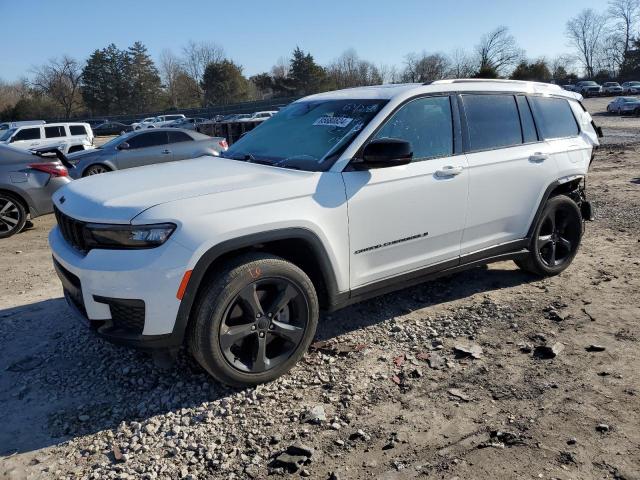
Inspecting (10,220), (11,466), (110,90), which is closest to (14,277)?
(10,220)

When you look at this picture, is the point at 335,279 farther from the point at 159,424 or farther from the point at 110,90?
the point at 110,90

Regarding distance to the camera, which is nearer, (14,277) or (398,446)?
(398,446)

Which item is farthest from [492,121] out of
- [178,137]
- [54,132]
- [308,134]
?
[54,132]

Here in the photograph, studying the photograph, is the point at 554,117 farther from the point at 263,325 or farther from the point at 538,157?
the point at 263,325

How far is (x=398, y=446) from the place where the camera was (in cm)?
277

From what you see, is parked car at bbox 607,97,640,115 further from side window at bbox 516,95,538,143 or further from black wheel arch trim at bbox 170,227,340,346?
black wheel arch trim at bbox 170,227,340,346

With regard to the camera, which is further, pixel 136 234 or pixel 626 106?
pixel 626 106

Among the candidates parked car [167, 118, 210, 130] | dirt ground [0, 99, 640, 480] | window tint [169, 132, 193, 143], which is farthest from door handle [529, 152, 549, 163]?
parked car [167, 118, 210, 130]

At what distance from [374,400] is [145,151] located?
1015cm

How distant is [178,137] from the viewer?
12328 mm

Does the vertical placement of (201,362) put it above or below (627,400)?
above

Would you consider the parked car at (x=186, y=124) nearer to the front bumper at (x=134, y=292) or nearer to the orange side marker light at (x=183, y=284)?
the front bumper at (x=134, y=292)

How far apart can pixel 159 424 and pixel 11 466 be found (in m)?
0.76

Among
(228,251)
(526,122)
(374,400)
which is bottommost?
(374,400)
